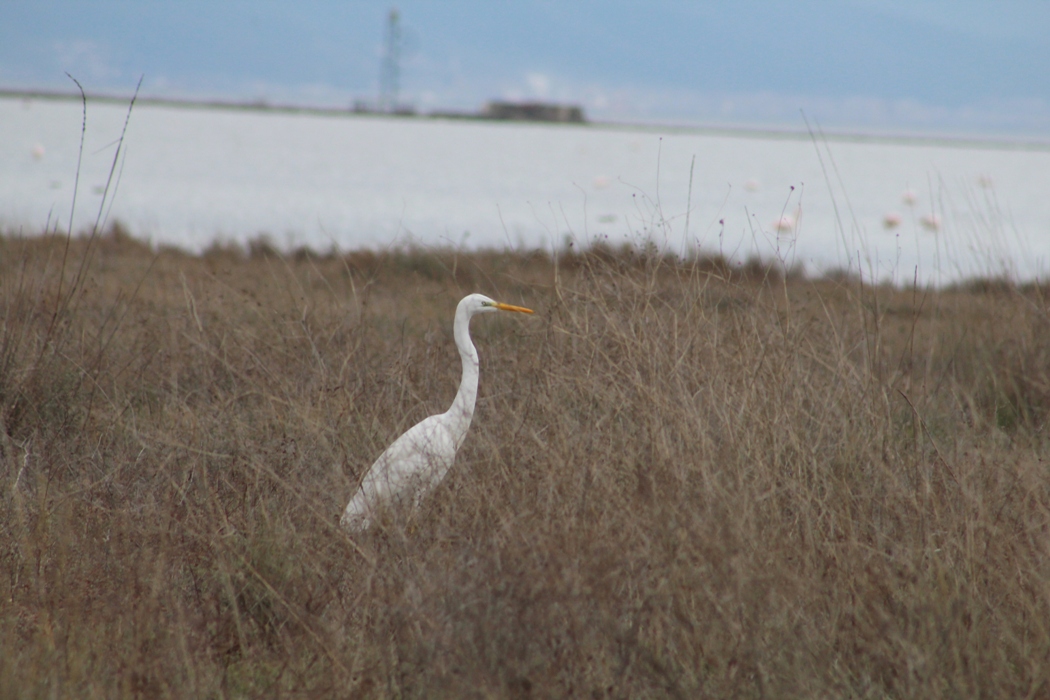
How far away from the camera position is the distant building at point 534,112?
301ft

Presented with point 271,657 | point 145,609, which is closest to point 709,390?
point 271,657

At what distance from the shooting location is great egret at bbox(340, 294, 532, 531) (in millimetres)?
Answer: 3172

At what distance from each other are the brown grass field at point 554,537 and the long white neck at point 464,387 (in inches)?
4.3

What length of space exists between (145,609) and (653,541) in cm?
136

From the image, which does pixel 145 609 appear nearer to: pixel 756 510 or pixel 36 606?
pixel 36 606

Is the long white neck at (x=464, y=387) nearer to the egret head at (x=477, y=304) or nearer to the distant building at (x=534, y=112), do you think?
the egret head at (x=477, y=304)

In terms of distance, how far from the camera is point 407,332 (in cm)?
598

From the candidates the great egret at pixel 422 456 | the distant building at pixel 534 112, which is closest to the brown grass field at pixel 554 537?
the great egret at pixel 422 456

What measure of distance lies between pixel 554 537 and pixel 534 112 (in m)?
91.9

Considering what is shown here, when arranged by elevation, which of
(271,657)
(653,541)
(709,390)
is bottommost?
(271,657)

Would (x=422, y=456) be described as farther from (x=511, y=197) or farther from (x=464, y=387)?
(x=511, y=197)

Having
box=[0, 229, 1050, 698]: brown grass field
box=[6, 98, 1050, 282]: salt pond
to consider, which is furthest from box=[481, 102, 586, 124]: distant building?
box=[0, 229, 1050, 698]: brown grass field

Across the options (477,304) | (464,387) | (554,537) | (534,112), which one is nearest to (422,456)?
(464,387)

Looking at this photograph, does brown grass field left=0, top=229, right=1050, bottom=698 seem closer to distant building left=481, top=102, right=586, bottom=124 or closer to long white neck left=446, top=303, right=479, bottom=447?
long white neck left=446, top=303, right=479, bottom=447
